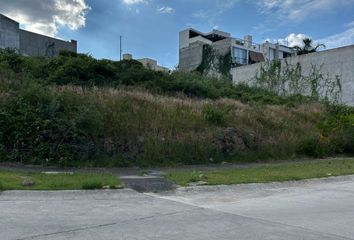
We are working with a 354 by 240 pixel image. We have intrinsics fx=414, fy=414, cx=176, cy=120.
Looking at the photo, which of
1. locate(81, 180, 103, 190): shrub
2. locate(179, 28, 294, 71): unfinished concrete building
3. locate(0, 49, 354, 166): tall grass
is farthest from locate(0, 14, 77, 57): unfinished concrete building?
locate(81, 180, 103, 190): shrub

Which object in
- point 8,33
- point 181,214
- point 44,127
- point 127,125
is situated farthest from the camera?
point 8,33

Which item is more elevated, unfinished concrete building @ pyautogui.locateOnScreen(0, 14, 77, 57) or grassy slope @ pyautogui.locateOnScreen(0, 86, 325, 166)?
unfinished concrete building @ pyautogui.locateOnScreen(0, 14, 77, 57)

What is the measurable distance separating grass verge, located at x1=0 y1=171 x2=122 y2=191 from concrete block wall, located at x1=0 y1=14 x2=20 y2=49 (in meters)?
36.0

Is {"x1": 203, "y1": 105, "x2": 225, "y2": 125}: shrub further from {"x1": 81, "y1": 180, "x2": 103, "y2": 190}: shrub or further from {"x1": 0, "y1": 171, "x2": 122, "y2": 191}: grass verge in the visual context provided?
{"x1": 81, "y1": 180, "x2": 103, "y2": 190}: shrub

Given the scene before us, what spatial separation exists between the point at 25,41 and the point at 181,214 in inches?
1830

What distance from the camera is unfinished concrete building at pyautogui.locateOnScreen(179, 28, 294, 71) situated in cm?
6681

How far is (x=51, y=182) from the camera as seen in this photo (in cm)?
1133

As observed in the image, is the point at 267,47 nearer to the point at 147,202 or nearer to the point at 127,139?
the point at 127,139

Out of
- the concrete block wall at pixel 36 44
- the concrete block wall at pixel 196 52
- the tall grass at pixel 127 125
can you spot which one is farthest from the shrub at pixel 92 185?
the concrete block wall at pixel 196 52

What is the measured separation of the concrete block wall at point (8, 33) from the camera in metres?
45.2

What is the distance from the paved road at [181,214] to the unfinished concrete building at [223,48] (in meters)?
53.5

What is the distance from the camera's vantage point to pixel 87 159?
16.2 metres

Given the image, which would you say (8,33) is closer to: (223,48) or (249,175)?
(223,48)

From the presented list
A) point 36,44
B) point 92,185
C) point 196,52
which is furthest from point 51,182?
point 196,52
